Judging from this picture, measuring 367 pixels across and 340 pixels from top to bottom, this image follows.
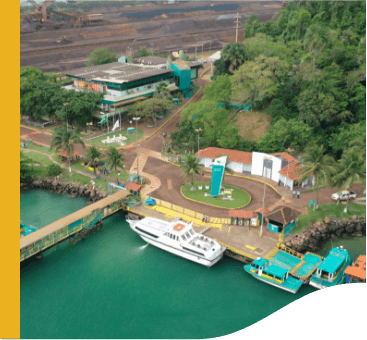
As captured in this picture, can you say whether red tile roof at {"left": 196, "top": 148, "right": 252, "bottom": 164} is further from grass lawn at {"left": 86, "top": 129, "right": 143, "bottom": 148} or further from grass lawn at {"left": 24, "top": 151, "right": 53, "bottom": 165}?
grass lawn at {"left": 24, "top": 151, "right": 53, "bottom": 165}

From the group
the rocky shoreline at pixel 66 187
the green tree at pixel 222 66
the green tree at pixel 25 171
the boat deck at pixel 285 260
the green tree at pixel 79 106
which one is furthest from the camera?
the green tree at pixel 222 66

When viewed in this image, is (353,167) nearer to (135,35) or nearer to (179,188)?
(179,188)

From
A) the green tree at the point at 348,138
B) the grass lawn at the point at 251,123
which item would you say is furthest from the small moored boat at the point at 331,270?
the grass lawn at the point at 251,123

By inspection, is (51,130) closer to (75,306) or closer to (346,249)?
(75,306)

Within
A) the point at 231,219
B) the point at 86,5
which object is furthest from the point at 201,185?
the point at 86,5

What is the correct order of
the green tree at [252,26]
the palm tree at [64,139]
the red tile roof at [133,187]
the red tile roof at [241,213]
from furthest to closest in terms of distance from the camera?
1. the green tree at [252,26]
2. the palm tree at [64,139]
3. the red tile roof at [133,187]
4. the red tile roof at [241,213]

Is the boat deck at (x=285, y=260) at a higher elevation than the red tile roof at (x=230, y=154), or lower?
lower

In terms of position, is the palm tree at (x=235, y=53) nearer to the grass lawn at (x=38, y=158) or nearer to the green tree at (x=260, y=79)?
the green tree at (x=260, y=79)
